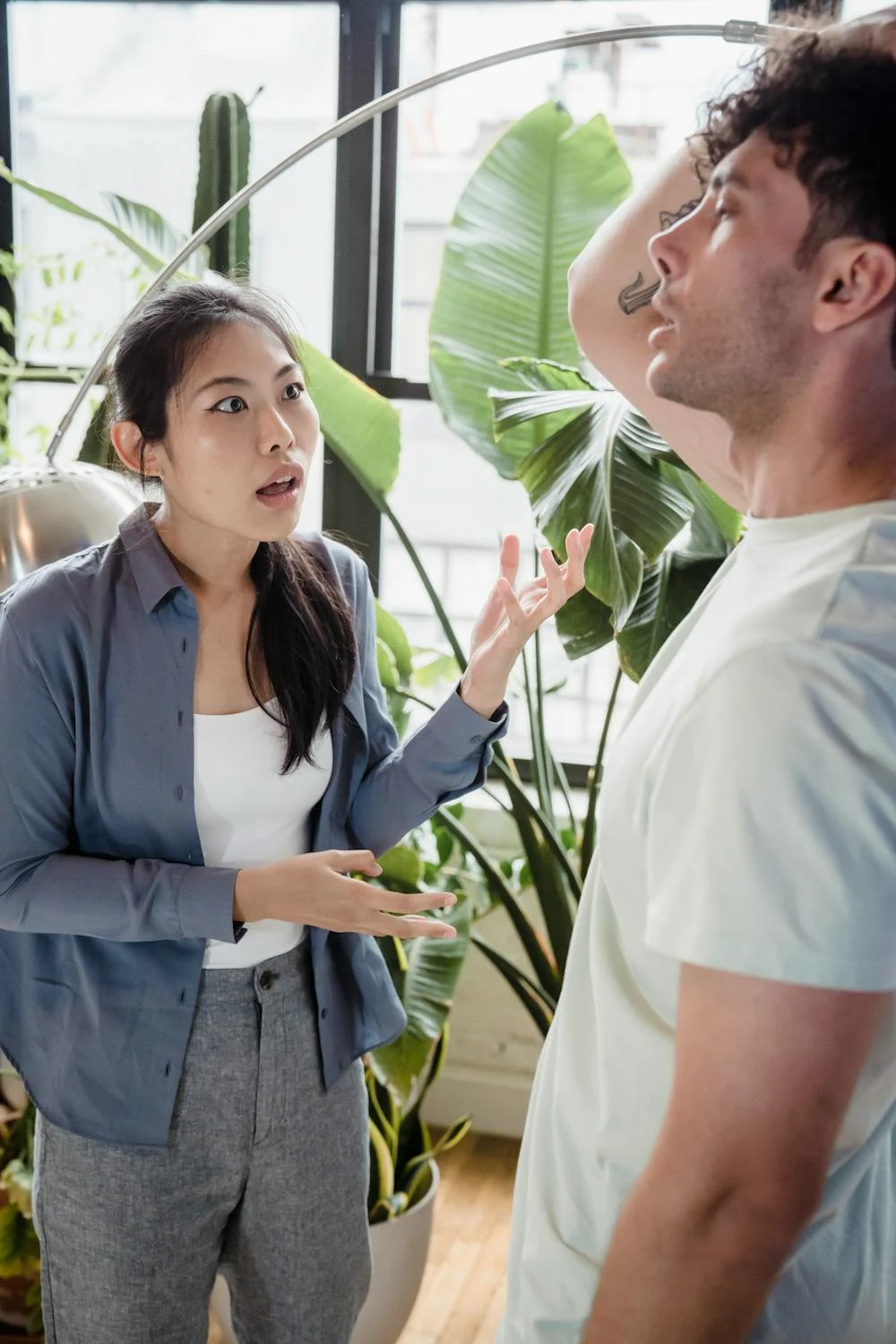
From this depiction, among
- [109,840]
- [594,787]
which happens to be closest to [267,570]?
[109,840]

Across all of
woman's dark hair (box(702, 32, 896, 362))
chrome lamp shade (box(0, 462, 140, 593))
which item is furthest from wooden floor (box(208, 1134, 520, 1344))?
woman's dark hair (box(702, 32, 896, 362))

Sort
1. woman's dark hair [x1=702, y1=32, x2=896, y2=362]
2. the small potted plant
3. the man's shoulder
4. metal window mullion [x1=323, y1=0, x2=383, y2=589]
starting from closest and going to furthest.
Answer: woman's dark hair [x1=702, y1=32, x2=896, y2=362], the man's shoulder, the small potted plant, metal window mullion [x1=323, y1=0, x2=383, y2=589]

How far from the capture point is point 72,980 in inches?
56.2

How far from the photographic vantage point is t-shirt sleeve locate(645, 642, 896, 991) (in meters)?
0.65

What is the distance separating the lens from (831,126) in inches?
31.3

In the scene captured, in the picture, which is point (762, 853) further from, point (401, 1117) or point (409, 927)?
point (401, 1117)

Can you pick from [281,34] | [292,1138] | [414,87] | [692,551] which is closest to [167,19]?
[281,34]

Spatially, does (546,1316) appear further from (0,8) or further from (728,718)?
(0,8)

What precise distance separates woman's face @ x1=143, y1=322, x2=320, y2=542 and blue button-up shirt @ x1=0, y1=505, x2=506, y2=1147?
93 mm

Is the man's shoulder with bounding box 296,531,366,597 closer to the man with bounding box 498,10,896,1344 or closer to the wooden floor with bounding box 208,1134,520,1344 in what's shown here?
the man with bounding box 498,10,896,1344

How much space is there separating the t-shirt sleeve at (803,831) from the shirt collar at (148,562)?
2.88 feet

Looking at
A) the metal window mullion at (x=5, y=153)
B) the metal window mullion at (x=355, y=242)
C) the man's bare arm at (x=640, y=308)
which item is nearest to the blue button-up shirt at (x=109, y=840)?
the man's bare arm at (x=640, y=308)

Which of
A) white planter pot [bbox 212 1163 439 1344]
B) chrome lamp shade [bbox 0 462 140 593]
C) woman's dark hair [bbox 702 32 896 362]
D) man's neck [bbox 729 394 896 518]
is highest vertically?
woman's dark hair [bbox 702 32 896 362]

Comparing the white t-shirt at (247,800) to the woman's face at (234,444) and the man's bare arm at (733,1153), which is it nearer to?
the woman's face at (234,444)
